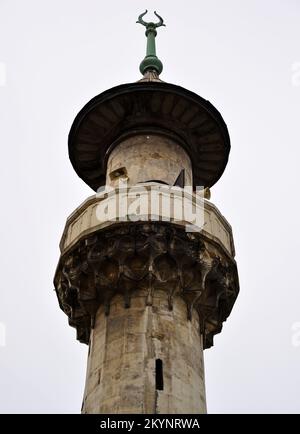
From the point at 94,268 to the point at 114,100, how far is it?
17.5 ft

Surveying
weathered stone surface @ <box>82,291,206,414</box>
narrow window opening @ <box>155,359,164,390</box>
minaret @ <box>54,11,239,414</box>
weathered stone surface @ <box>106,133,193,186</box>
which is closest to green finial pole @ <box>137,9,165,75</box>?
minaret @ <box>54,11,239,414</box>

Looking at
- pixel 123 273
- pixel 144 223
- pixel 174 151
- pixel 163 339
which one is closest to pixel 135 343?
pixel 163 339

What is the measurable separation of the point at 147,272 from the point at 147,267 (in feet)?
0.36

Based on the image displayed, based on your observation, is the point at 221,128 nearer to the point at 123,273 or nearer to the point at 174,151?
the point at 174,151

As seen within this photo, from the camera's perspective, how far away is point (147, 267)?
1431 centimetres

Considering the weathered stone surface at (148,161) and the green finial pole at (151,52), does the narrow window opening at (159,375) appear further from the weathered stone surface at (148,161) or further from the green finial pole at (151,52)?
the green finial pole at (151,52)

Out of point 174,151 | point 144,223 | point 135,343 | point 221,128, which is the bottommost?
point 135,343

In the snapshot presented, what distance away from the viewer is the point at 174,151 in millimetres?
17625

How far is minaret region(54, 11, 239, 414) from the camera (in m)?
13.1

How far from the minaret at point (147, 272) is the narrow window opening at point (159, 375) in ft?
0.09

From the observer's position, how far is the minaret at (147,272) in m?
13.1

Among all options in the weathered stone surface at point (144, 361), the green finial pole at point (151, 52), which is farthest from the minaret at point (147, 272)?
the green finial pole at point (151, 52)

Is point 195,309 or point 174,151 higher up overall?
point 174,151

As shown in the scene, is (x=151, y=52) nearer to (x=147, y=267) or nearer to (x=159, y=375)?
(x=147, y=267)
